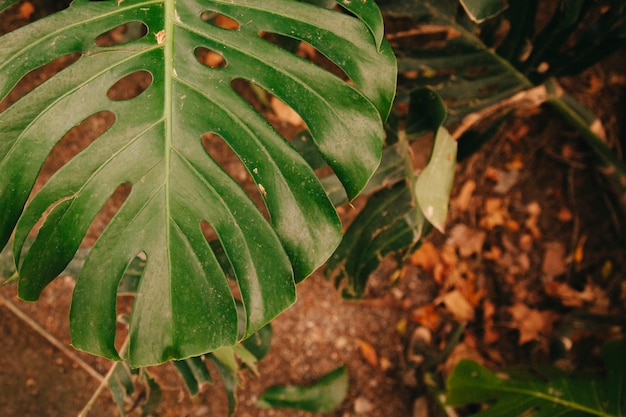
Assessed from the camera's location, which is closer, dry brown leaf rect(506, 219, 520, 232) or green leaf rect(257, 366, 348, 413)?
green leaf rect(257, 366, 348, 413)

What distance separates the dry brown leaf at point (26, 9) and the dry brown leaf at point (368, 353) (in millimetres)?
1438

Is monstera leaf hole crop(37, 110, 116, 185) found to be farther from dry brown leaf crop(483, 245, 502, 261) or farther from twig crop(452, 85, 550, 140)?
dry brown leaf crop(483, 245, 502, 261)

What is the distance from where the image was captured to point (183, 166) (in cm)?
79

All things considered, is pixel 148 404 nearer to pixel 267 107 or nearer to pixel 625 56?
pixel 267 107

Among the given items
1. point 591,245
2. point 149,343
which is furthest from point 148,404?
point 591,245

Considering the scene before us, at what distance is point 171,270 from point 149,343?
4.3 inches

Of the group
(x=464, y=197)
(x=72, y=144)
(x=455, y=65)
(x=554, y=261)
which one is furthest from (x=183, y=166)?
(x=554, y=261)

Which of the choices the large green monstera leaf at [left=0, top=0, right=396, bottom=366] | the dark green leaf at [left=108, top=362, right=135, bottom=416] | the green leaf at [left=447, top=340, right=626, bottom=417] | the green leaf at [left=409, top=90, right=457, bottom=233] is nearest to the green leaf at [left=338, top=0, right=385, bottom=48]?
the large green monstera leaf at [left=0, top=0, right=396, bottom=366]

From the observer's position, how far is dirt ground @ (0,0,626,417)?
160 centimetres

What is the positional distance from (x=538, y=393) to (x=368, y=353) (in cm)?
62

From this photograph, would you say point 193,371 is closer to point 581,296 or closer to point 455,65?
point 455,65

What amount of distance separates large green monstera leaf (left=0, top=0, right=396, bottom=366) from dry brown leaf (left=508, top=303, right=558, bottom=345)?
3.94 feet

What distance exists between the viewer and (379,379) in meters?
1.63

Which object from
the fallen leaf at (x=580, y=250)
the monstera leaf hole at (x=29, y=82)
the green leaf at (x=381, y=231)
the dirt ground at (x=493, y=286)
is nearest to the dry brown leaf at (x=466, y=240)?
the dirt ground at (x=493, y=286)
